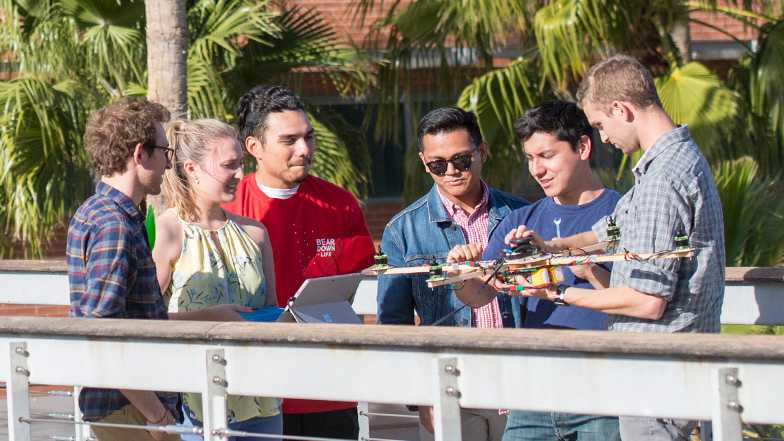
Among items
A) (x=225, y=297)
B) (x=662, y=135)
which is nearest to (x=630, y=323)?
(x=662, y=135)

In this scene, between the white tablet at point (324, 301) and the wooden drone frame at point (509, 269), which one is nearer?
the wooden drone frame at point (509, 269)

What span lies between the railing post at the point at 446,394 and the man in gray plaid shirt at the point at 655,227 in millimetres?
756

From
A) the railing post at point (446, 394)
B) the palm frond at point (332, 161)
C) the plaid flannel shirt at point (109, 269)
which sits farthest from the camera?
the palm frond at point (332, 161)

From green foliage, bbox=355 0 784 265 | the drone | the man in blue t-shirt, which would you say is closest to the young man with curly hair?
the drone

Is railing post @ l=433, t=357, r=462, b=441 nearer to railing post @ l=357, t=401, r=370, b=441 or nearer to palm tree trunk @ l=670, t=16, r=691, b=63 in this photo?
railing post @ l=357, t=401, r=370, b=441

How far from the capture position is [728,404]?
7.80 ft

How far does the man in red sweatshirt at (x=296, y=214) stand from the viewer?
4441 millimetres

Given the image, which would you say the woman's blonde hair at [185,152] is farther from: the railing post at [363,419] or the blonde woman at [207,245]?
the railing post at [363,419]

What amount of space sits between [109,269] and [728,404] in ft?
5.58

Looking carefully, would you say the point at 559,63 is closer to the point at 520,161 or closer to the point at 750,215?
the point at 520,161

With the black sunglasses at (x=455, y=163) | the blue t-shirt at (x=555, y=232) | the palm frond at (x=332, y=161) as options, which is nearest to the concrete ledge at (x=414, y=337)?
the blue t-shirt at (x=555, y=232)

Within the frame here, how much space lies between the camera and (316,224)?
14.8 ft

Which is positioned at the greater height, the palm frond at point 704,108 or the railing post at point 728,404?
the palm frond at point 704,108

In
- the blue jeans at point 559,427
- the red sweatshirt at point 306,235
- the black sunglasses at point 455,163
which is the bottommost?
the blue jeans at point 559,427
